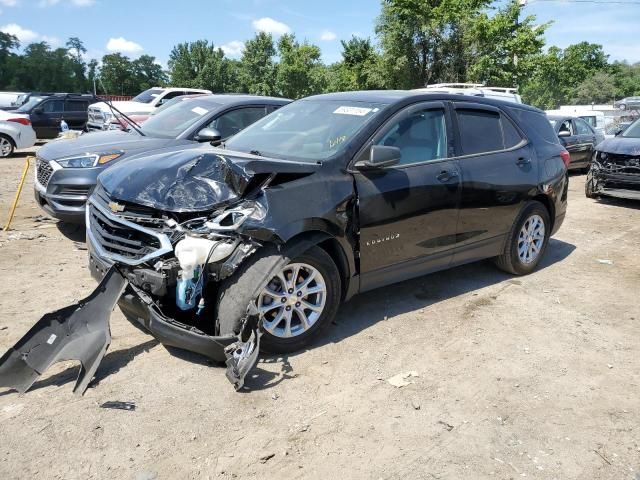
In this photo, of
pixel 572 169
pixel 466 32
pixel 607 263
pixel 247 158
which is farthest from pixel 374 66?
pixel 247 158

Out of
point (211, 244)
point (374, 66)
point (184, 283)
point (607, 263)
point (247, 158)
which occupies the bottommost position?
point (607, 263)

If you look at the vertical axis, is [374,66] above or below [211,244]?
above

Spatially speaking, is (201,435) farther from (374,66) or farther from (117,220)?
(374,66)

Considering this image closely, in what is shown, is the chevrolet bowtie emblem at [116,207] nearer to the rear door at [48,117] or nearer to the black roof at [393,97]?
the black roof at [393,97]

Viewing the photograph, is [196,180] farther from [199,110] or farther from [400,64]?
[400,64]

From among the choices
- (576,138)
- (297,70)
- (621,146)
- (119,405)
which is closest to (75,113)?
(576,138)

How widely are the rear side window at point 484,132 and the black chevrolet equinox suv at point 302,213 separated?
0.02m

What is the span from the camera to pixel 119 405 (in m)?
3.24

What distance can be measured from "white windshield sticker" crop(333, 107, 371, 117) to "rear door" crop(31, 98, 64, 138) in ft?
57.5

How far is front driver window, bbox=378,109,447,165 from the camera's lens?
14.7 feet

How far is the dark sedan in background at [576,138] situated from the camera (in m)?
13.4

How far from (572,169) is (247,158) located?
42.4 feet

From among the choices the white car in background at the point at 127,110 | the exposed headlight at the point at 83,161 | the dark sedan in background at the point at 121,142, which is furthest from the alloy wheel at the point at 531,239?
the white car in background at the point at 127,110

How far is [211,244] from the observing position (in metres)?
3.50
